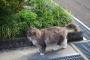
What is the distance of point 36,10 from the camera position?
5906 millimetres

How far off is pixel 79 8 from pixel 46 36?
3040 millimetres

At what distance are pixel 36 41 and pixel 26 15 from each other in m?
0.84

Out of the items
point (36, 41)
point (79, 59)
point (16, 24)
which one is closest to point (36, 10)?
point (16, 24)

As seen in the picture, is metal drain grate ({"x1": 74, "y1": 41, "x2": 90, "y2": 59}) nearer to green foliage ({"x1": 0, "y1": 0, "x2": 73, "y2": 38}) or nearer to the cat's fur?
the cat's fur

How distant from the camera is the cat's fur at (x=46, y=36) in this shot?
16.1 feet

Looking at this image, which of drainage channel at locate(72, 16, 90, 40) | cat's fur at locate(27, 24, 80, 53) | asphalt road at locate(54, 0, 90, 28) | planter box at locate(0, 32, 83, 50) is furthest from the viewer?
asphalt road at locate(54, 0, 90, 28)

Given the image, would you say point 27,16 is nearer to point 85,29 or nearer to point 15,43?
point 15,43

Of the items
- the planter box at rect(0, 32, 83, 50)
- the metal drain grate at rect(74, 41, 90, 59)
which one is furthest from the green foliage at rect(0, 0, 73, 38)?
the metal drain grate at rect(74, 41, 90, 59)

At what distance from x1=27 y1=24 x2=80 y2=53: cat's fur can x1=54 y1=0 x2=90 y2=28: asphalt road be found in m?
1.56

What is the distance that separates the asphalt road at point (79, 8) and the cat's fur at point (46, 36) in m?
1.56

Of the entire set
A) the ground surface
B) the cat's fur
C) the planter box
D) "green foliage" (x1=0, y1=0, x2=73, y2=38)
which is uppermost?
"green foliage" (x1=0, y1=0, x2=73, y2=38)

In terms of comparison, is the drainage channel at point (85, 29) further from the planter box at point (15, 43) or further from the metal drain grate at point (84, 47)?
the planter box at point (15, 43)

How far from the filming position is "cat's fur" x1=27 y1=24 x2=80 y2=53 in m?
4.92

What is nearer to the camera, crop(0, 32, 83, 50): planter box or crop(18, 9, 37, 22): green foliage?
crop(0, 32, 83, 50): planter box
